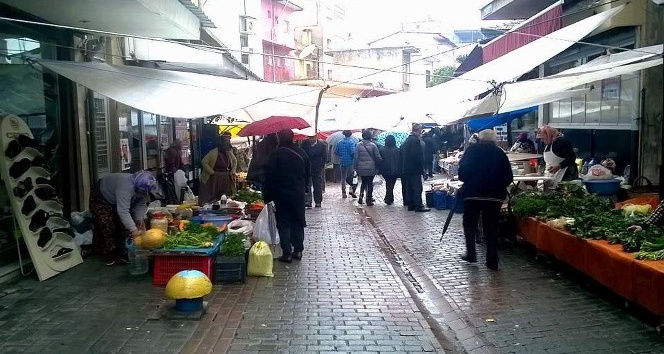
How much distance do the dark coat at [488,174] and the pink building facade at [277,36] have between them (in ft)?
115

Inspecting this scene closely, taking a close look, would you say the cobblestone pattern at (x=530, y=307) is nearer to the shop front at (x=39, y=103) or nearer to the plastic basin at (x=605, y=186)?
the plastic basin at (x=605, y=186)

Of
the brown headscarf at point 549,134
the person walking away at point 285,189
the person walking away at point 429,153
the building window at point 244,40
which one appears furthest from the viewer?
the building window at point 244,40

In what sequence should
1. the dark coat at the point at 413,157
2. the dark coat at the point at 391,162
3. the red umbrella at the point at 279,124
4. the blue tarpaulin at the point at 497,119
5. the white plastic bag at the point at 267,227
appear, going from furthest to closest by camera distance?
the dark coat at the point at 391,162 → the dark coat at the point at 413,157 → the blue tarpaulin at the point at 497,119 → the red umbrella at the point at 279,124 → the white plastic bag at the point at 267,227

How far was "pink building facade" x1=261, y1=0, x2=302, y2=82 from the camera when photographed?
4416 cm

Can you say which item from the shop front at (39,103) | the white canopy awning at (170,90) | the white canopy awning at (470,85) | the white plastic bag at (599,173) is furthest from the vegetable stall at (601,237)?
the shop front at (39,103)

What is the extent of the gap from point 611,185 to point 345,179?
9046mm

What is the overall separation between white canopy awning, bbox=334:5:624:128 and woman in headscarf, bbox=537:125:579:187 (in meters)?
1.62

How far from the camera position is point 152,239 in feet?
23.2

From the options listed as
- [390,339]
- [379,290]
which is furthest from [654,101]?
[390,339]

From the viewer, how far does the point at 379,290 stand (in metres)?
7.11

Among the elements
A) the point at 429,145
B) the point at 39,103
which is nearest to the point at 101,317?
the point at 39,103

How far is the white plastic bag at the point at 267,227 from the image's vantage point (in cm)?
818

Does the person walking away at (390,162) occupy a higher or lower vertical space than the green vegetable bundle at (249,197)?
higher

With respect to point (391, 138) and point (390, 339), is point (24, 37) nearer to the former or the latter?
point (390, 339)
